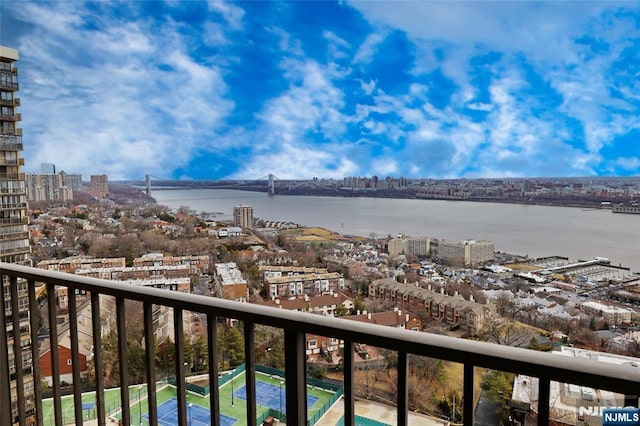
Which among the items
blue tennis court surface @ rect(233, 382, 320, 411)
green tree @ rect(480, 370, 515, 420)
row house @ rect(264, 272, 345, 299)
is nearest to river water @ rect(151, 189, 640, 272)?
row house @ rect(264, 272, 345, 299)

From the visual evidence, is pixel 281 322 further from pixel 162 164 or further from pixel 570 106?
pixel 162 164

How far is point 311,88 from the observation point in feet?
12.3

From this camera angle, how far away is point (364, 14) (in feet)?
10.9

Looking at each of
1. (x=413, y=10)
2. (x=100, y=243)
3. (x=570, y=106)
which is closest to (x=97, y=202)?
(x=100, y=243)

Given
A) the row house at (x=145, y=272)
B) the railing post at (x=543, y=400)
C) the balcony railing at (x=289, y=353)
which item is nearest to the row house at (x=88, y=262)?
the row house at (x=145, y=272)

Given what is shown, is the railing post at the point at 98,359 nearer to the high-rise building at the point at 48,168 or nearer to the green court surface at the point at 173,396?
the green court surface at the point at 173,396

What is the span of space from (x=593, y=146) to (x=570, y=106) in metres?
0.32

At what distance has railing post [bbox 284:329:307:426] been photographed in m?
1.04

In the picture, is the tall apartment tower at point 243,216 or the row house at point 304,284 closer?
the row house at point 304,284

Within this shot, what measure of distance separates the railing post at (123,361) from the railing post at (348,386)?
0.76 m

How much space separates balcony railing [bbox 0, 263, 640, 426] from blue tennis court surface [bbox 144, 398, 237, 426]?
0.02 metres

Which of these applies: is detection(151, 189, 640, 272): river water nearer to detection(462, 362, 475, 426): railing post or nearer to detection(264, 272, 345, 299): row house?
detection(264, 272, 345, 299): row house

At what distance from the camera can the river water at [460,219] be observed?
7.23ft

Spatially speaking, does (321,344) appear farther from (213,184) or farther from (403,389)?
(213,184)
